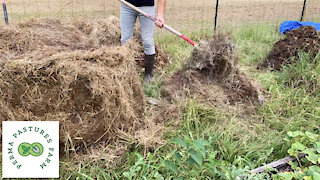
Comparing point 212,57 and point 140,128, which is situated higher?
point 212,57

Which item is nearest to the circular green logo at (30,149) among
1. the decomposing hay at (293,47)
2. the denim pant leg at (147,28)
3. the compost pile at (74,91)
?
the compost pile at (74,91)

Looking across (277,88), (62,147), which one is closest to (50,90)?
(62,147)

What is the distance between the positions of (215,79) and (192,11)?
17.8ft

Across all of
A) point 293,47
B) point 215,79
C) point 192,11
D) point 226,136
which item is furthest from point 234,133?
point 192,11

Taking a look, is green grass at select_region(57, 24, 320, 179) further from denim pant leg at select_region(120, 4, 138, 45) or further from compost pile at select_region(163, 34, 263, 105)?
denim pant leg at select_region(120, 4, 138, 45)

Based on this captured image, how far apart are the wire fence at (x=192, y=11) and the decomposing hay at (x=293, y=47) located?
6.20 feet

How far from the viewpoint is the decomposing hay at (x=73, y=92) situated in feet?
5.77

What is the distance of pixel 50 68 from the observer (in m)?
1.75

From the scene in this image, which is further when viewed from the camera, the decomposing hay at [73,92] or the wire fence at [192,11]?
the wire fence at [192,11]

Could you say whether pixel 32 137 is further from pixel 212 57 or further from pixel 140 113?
pixel 212 57

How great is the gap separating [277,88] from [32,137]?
2.53 m

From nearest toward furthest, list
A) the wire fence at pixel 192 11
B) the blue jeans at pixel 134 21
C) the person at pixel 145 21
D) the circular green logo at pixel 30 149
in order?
the circular green logo at pixel 30 149 → the person at pixel 145 21 → the blue jeans at pixel 134 21 → the wire fence at pixel 192 11

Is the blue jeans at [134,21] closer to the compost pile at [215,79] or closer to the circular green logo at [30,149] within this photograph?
the compost pile at [215,79]

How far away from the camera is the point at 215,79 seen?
2996mm
